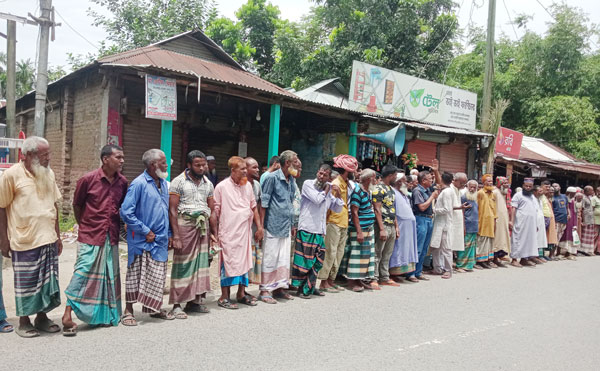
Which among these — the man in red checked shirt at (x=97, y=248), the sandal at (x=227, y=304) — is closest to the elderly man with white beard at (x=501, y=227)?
the sandal at (x=227, y=304)

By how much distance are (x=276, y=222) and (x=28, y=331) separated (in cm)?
266

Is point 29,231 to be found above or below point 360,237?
above

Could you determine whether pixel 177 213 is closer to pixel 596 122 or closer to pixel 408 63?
pixel 408 63

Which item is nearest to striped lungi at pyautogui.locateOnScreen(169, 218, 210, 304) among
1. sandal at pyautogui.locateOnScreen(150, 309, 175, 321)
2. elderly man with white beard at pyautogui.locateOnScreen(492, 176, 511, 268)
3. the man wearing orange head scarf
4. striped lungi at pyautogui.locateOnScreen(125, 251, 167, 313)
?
sandal at pyautogui.locateOnScreen(150, 309, 175, 321)

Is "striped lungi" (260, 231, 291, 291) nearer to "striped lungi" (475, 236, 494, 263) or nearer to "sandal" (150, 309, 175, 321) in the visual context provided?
"sandal" (150, 309, 175, 321)

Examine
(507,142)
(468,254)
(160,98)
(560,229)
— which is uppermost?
(507,142)

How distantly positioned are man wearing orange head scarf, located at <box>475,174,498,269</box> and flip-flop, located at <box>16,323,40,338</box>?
7418mm

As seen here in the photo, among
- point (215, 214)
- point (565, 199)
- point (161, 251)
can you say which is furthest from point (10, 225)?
point (565, 199)

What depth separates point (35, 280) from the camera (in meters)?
3.78

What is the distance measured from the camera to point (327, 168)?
548cm

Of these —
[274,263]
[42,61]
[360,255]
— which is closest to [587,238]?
[360,255]

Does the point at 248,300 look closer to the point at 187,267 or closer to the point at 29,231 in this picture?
the point at 187,267

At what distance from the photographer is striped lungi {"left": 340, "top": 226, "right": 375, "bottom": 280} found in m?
6.04

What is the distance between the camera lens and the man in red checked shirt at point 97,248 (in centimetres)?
389
